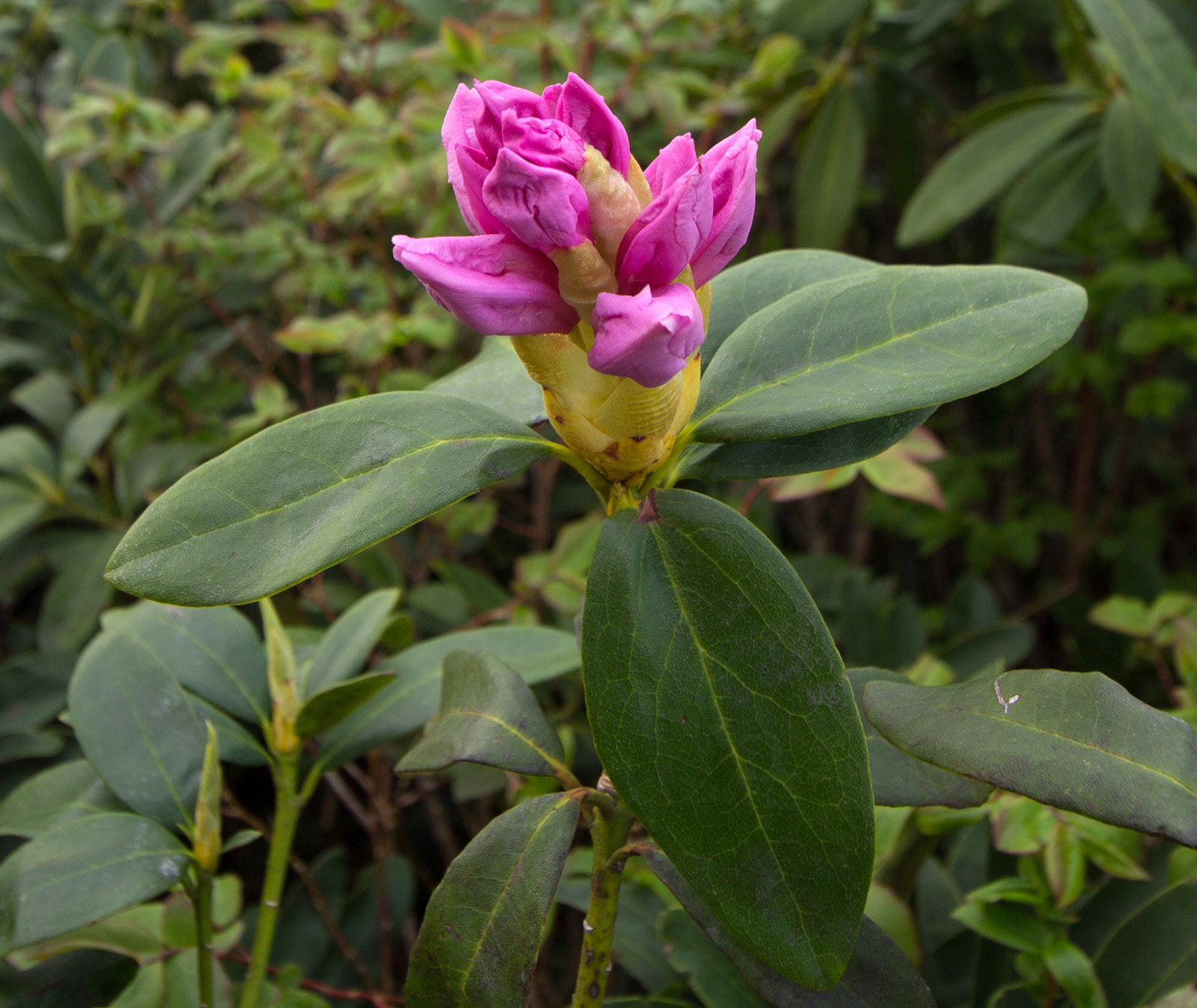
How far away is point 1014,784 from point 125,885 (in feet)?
1.74

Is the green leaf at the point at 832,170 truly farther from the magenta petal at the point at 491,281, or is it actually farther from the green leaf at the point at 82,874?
the green leaf at the point at 82,874

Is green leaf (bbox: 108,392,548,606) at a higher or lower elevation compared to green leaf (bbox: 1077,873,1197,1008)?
higher

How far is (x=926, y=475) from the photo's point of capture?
3.41ft

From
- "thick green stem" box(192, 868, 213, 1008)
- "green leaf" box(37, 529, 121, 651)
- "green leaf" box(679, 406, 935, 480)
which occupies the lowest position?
"green leaf" box(37, 529, 121, 651)

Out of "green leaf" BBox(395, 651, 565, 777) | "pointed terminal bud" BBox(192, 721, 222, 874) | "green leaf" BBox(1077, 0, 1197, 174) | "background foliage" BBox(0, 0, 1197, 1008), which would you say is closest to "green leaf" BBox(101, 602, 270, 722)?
"background foliage" BBox(0, 0, 1197, 1008)

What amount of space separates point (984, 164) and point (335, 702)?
135 cm

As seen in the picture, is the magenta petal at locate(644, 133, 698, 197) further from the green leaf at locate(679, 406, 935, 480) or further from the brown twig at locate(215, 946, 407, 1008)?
the brown twig at locate(215, 946, 407, 1008)

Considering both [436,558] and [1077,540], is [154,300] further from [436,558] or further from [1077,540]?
[1077,540]

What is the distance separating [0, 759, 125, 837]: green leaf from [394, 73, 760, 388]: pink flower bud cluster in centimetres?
54

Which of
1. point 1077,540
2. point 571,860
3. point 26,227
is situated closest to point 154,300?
point 26,227

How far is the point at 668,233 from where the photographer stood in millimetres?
423

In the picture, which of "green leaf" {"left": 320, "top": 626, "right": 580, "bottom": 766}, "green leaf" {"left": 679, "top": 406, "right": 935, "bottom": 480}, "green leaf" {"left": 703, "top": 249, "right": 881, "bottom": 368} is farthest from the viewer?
"green leaf" {"left": 320, "top": 626, "right": 580, "bottom": 766}

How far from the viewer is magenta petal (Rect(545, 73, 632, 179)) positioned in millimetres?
456

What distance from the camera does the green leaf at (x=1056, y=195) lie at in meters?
1.48
